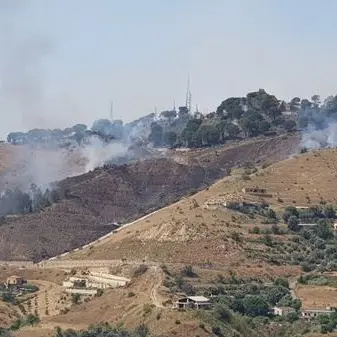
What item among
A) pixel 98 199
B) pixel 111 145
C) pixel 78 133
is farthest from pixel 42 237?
pixel 78 133

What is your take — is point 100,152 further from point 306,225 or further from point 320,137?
point 306,225

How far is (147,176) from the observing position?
380 feet

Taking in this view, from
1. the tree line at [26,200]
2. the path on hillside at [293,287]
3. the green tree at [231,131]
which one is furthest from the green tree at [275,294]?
the green tree at [231,131]

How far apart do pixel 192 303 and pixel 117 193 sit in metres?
44.8

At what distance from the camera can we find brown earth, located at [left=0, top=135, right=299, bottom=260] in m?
96.3

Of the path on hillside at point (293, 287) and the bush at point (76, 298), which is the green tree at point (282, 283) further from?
the bush at point (76, 298)

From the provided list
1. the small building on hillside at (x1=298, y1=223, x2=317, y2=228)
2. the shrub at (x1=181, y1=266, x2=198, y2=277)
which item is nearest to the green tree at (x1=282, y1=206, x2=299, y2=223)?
the small building on hillside at (x1=298, y1=223, x2=317, y2=228)

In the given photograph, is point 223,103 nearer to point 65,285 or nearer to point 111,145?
point 111,145

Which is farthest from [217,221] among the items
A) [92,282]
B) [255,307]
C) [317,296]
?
[255,307]

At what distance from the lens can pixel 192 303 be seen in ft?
221

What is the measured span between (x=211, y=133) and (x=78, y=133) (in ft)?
95.1

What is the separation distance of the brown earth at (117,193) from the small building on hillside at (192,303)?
15.1 meters

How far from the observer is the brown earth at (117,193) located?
9631 cm

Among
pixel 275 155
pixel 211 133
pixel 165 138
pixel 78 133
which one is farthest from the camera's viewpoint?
pixel 78 133
